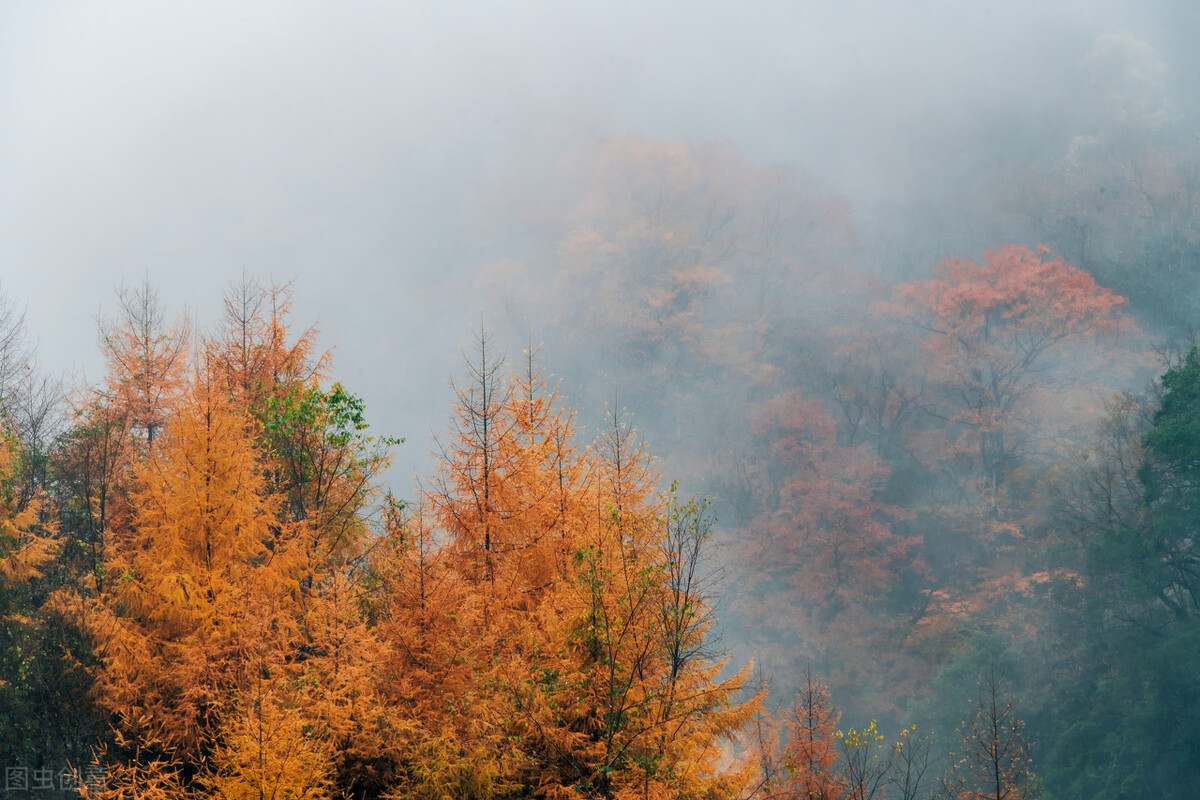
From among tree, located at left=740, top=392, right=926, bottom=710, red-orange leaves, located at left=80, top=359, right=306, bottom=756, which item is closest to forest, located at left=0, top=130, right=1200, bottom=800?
red-orange leaves, located at left=80, top=359, right=306, bottom=756

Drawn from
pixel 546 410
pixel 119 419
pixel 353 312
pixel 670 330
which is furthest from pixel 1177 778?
pixel 353 312

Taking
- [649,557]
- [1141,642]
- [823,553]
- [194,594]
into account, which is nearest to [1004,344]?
[823,553]

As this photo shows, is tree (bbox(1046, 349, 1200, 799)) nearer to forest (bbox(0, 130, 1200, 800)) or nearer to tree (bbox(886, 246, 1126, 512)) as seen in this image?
forest (bbox(0, 130, 1200, 800))

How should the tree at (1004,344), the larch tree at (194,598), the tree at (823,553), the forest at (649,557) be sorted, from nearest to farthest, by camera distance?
1. the forest at (649,557)
2. the larch tree at (194,598)
3. the tree at (823,553)
4. the tree at (1004,344)

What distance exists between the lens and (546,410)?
14.5 metres

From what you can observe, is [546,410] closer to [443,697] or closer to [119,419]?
[443,697]

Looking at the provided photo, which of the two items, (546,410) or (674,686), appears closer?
(674,686)

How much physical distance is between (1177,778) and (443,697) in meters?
22.6

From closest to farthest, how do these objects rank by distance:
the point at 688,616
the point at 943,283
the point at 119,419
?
1. the point at 688,616
2. the point at 119,419
3. the point at 943,283

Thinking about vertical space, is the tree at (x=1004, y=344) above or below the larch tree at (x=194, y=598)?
above

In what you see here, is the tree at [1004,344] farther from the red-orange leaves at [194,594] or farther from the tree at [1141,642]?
the red-orange leaves at [194,594]

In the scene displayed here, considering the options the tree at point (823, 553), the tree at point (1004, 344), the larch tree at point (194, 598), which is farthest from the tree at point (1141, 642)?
the larch tree at point (194, 598)

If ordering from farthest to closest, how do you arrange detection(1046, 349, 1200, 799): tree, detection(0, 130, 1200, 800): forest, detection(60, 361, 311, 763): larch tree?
detection(1046, 349, 1200, 799): tree → detection(60, 361, 311, 763): larch tree → detection(0, 130, 1200, 800): forest

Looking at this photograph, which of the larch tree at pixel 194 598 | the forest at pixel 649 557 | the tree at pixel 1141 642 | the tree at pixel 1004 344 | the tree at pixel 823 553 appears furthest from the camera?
the tree at pixel 1004 344
